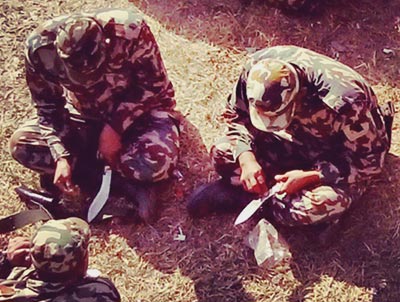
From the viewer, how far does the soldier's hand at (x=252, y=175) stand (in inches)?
205

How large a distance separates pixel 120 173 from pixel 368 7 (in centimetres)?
226

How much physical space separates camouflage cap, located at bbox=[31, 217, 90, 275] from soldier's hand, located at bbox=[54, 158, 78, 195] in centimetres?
81

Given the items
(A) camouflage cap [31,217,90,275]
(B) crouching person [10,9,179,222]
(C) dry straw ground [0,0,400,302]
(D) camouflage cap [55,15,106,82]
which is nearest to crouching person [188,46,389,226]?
(C) dry straw ground [0,0,400,302]

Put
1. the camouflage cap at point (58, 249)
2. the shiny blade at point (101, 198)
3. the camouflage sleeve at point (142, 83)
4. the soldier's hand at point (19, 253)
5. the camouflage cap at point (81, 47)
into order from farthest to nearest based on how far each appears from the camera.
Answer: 1. the shiny blade at point (101, 198)
2. the camouflage sleeve at point (142, 83)
3. the soldier's hand at point (19, 253)
4. the camouflage cap at point (81, 47)
5. the camouflage cap at point (58, 249)

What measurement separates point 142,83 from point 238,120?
575 mm

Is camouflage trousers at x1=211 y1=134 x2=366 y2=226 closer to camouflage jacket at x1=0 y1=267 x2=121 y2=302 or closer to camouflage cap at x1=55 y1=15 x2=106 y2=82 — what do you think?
camouflage cap at x1=55 y1=15 x2=106 y2=82

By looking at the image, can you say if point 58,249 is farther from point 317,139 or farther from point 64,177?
point 317,139

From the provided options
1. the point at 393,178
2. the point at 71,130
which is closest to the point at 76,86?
the point at 71,130

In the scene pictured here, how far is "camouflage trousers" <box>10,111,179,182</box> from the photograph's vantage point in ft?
17.8

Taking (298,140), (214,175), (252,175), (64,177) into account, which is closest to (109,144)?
(64,177)

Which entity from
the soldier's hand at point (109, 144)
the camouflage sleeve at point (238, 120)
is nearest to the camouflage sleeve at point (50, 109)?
the soldier's hand at point (109, 144)

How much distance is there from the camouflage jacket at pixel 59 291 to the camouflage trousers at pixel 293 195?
108 centimetres

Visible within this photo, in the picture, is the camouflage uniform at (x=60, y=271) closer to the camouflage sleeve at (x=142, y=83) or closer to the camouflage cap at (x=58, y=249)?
the camouflage cap at (x=58, y=249)

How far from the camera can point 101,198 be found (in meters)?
5.41
